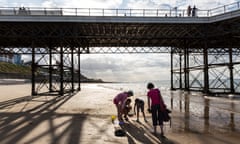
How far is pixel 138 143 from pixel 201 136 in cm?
238

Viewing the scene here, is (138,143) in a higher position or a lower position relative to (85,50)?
lower

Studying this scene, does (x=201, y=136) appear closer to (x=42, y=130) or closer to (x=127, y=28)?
(x=42, y=130)

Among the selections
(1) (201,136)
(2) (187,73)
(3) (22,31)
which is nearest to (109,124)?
(1) (201,136)

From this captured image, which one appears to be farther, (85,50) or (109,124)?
(85,50)

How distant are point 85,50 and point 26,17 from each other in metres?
14.9

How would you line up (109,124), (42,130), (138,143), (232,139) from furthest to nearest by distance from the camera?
1. (109,124)
2. (42,130)
3. (232,139)
4. (138,143)

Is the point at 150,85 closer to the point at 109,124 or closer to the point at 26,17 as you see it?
the point at 109,124

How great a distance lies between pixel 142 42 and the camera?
37.7 m

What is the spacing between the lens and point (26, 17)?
2300 cm

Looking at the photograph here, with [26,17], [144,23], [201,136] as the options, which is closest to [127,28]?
[144,23]

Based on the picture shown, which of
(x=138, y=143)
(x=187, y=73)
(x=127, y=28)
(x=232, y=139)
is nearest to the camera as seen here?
(x=138, y=143)

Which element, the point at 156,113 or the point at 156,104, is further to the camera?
the point at 156,113

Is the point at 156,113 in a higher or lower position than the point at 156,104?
lower

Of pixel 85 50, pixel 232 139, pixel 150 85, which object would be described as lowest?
pixel 232 139
